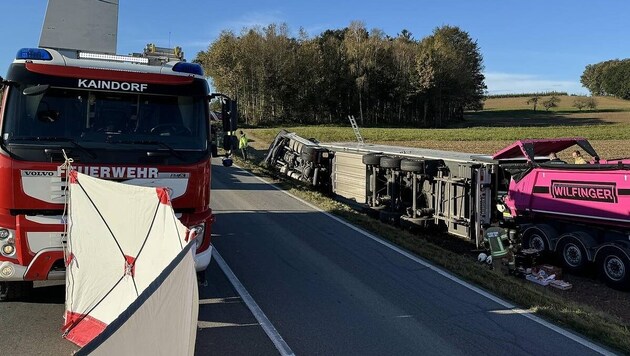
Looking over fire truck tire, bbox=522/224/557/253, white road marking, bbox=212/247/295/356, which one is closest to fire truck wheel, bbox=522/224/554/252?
fire truck tire, bbox=522/224/557/253

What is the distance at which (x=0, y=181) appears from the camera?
15.9 feet

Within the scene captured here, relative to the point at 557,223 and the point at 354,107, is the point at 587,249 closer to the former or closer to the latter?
the point at 557,223

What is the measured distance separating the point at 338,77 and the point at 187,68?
63840 millimetres

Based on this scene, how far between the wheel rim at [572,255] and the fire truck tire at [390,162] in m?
4.61

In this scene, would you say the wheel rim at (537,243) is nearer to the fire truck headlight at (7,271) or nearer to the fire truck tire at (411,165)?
the fire truck tire at (411,165)

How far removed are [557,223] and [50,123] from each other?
29.6 feet

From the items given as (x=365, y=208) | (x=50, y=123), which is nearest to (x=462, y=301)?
(x=50, y=123)

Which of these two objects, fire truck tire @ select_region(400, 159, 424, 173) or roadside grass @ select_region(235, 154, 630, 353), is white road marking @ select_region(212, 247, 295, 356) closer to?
roadside grass @ select_region(235, 154, 630, 353)

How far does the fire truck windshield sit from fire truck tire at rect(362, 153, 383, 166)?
8295 mm

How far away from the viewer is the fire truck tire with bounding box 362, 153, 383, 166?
13.6 m

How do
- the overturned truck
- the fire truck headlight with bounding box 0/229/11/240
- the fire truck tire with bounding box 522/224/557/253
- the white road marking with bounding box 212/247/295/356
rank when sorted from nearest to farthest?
1. the white road marking with bounding box 212/247/295/356
2. the fire truck headlight with bounding box 0/229/11/240
3. the overturned truck
4. the fire truck tire with bounding box 522/224/557/253

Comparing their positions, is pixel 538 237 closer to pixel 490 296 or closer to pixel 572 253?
pixel 572 253

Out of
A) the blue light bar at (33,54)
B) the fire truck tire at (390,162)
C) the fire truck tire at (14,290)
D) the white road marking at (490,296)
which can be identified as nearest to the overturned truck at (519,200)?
the fire truck tire at (390,162)

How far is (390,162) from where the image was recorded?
41.8ft
